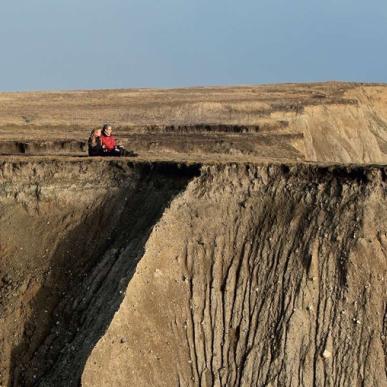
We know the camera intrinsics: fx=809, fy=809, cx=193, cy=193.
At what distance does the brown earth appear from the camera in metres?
18.9

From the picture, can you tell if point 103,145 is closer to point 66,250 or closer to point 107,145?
point 107,145

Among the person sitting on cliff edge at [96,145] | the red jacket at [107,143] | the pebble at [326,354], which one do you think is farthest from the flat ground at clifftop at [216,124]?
the pebble at [326,354]

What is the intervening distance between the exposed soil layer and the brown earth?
33 mm

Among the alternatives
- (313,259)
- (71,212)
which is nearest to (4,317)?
(71,212)

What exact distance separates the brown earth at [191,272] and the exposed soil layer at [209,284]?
0.11ft

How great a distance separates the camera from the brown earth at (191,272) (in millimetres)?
18875

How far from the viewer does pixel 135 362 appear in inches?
740

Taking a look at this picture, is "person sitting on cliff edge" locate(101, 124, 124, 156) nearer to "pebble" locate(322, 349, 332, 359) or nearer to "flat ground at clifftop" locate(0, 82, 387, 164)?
"flat ground at clifftop" locate(0, 82, 387, 164)

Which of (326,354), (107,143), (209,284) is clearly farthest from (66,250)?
(326,354)

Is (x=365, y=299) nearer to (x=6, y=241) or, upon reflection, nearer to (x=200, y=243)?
(x=200, y=243)

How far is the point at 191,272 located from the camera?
20.6m

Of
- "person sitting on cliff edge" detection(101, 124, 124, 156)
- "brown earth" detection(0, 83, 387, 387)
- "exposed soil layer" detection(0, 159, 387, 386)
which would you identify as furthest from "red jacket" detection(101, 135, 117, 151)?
"exposed soil layer" detection(0, 159, 387, 386)

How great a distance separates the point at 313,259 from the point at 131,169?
657cm

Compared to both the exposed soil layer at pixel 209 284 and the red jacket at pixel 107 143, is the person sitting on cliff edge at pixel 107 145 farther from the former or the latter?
the exposed soil layer at pixel 209 284
